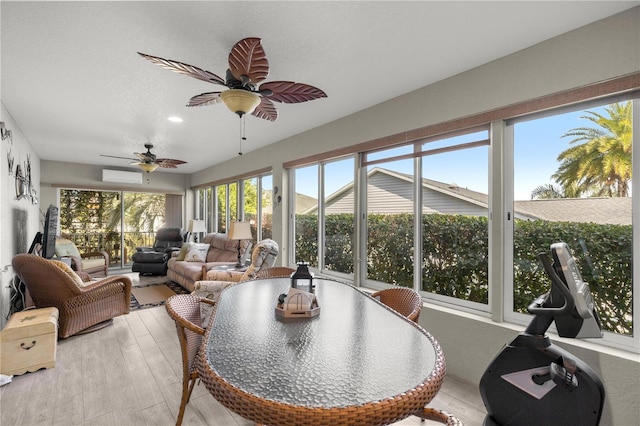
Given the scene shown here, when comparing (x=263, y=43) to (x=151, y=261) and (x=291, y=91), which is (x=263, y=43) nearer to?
(x=291, y=91)

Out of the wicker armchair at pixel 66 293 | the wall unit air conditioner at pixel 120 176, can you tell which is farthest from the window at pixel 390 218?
the wall unit air conditioner at pixel 120 176

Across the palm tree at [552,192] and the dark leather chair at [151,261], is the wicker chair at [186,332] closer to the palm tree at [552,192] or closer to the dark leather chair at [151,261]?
the palm tree at [552,192]

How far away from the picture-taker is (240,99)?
1970mm

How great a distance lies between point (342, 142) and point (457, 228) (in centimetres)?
170

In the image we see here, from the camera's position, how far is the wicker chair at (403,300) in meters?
1.93

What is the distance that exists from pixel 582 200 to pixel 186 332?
8.97ft

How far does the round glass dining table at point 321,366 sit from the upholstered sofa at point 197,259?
12.3 feet

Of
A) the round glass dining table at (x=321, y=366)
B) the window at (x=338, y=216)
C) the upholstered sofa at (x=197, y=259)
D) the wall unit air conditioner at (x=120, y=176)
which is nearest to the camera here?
the round glass dining table at (x=321, y=366)

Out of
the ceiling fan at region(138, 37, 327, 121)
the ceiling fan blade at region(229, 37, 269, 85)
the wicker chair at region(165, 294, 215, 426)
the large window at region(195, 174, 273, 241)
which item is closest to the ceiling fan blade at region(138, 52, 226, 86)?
the ceiling fan at region(138, 37, 327, 121)

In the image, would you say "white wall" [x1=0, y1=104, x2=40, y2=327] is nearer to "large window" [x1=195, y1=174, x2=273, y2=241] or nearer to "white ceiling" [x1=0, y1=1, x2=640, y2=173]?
"white ceiling" [x1=0, y1=1, x2=640, y2=173]

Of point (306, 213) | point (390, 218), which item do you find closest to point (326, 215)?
point (306, 213)

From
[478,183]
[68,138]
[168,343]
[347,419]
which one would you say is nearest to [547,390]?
[347,419]

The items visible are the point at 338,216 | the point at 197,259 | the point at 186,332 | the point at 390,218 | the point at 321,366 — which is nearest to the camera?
the point at 321,366

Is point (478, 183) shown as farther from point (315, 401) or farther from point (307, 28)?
point (315, 401)
